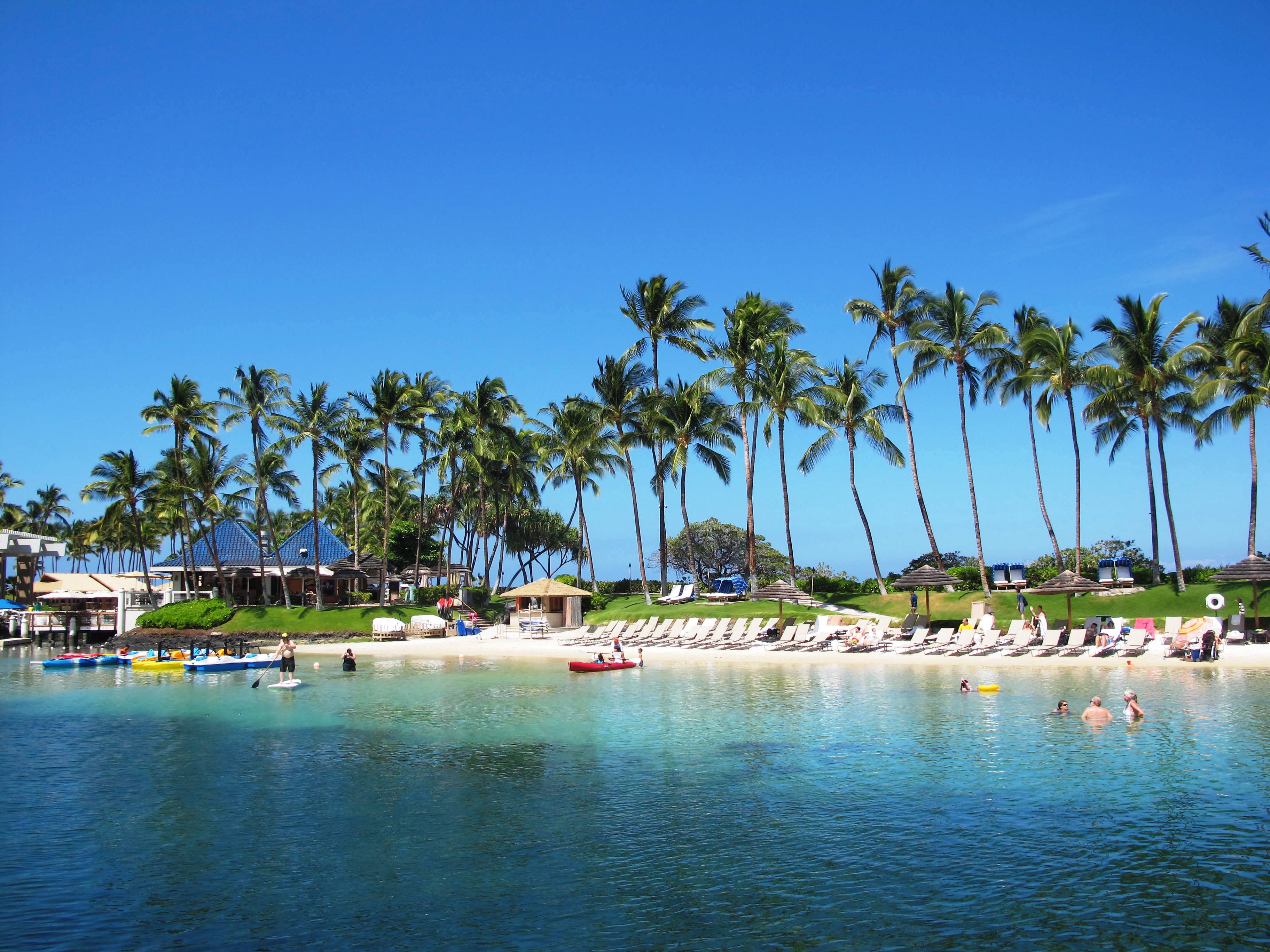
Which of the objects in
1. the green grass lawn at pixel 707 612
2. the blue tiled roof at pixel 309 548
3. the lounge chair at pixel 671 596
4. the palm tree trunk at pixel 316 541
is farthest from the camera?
the blue tiled roof at pixel 309 548

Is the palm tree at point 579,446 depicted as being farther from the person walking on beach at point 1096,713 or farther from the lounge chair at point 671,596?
the person walking on beach at point 1096,713

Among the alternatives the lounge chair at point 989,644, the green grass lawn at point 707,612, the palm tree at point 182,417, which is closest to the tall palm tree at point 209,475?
the palm tree at point 182,417

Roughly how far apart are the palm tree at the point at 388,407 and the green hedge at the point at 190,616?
4967 millimetres

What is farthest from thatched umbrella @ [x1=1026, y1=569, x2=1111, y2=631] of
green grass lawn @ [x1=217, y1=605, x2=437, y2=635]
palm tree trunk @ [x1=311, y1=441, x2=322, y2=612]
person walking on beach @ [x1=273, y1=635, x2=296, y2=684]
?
palm tree trunk @ [x1=311, y1=441, x2=322, y2=612]

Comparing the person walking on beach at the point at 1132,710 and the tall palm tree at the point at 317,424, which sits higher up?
the tall palm tree at the point at 317,424

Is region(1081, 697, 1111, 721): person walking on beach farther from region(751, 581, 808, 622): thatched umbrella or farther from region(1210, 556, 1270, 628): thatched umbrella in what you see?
region(751, 581, 808, 622): thatched umbrella

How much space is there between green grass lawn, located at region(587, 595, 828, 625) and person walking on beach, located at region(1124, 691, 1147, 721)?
20801mm

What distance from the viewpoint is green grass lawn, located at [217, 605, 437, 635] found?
47781 mm

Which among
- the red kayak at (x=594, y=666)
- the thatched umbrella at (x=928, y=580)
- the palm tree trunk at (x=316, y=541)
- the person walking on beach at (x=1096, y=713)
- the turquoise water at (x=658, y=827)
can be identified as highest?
the palm tree trunk at (x=316, y=541)

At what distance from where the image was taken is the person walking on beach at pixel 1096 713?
17875mm

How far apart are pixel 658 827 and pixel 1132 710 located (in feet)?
36.5

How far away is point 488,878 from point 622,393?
41025 mm

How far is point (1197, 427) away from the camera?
41125 mm

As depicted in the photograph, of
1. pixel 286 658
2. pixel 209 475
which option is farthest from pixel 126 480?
pixel 286 658
